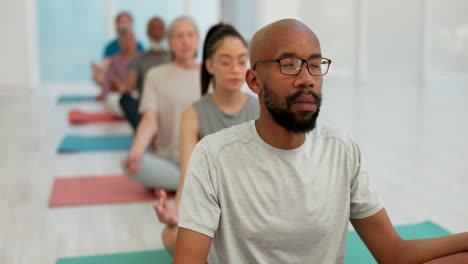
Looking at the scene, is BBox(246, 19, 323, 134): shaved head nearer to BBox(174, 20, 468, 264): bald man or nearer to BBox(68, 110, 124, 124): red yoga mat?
BBox(174, 20, 468, 264): bald man

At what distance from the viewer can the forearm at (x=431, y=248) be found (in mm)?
1370

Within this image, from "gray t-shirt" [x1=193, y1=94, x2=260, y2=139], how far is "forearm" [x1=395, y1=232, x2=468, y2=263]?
1.11 metres

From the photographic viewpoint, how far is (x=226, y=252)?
1.43 m

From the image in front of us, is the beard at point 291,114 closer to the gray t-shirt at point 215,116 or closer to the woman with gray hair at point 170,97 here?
the gray t-shirt at point 215,116

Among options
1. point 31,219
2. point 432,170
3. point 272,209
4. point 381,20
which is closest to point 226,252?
point 272,209

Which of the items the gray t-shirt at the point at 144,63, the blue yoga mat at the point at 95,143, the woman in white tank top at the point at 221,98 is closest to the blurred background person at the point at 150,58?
the gray t-shirt at the point at 144,63

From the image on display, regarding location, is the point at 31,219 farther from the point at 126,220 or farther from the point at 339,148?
the point at 339,148

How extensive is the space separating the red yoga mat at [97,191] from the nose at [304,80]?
2.27 meters

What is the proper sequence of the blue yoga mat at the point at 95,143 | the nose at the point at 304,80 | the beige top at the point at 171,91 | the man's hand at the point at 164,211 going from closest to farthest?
the nose at the point at 304,80
the man's hand at the point at 164,211
the beige top at the point at 171,91
the blue yoga mat at the point at 95,143

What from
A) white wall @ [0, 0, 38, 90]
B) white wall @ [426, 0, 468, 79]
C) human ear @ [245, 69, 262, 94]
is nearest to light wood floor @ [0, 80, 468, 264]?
human ear @ [245, 69, 262, 94]

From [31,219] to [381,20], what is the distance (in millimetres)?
7449

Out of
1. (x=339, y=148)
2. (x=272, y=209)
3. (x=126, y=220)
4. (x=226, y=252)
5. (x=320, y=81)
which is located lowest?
(x=126, y=220)

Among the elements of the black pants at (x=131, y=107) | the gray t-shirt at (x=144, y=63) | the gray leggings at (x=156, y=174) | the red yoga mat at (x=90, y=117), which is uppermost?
the gray t-shirt at (x=144, y=63)

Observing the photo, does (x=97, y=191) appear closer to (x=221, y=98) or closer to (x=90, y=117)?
(x=221, y=98)
